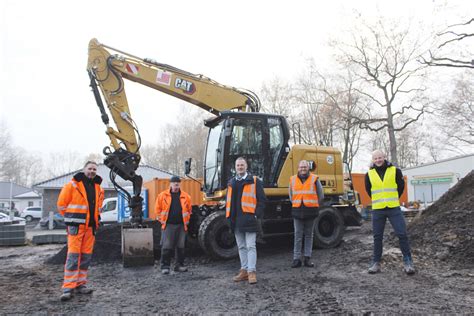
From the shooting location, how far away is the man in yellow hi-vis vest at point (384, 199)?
5453 millimetres

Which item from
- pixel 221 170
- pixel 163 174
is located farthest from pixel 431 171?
pixel 221 170

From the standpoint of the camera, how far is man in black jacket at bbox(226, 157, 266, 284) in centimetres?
540

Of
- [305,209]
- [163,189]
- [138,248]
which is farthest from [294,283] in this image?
[163,189]

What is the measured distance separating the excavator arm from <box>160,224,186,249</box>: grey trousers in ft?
2.95

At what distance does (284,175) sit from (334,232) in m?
1.68

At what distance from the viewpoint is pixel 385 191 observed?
18.1 ft

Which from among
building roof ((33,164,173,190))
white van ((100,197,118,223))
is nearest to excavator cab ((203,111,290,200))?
white van ((100,197,118,223))

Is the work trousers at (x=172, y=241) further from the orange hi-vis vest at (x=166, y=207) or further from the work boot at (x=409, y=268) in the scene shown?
the work boot at (x=409, y=268)

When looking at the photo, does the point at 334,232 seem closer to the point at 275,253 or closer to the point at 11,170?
the point at 275,253

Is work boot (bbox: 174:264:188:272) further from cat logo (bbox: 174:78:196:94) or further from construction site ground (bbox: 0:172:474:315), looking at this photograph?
cat logo (bbox: 174:78:196:94)

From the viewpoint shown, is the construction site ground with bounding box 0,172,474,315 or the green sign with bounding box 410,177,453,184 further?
the green sign with bounding box 410,177,453,184

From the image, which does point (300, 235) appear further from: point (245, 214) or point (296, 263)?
Answer: point (245, 214)

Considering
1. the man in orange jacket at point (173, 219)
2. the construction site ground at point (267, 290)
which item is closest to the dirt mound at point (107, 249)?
the construction site ground at point (267, 290)

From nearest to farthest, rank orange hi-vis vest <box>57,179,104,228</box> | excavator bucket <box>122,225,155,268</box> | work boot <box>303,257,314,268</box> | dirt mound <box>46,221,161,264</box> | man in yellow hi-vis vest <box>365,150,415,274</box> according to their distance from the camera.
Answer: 1. orange hi-vis vest <box>57,179,104,228</box>
2. man in yellow hi-vis vest <box>365,150,415,274</box>
3. work boot <box>303,257,314,268</box>
4. excavator bucket <box>122,225,155,268</box>
5. dirt mound <box>46,221,161,264</box>
